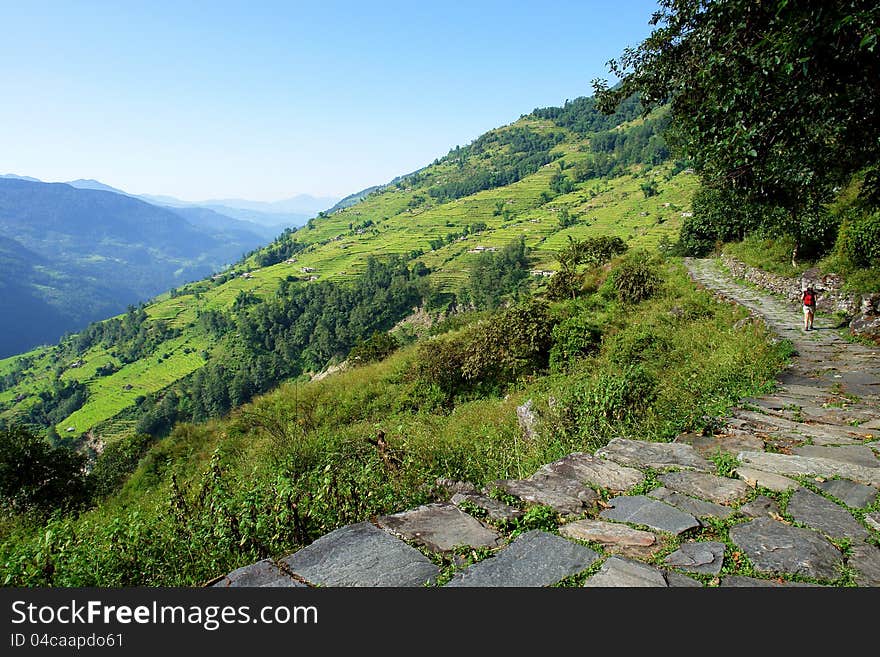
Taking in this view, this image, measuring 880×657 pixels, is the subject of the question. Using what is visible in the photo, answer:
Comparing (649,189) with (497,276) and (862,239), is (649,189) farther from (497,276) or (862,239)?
(862,239)

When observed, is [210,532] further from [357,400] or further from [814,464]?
[357,400]

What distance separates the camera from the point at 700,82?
626cm

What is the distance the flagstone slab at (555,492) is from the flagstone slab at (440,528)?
1.72 ft

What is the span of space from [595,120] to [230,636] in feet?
614

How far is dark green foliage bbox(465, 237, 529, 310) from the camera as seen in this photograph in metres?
61.8

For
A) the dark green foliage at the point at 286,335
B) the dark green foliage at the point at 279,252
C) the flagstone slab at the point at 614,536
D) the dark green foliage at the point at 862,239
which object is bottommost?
the dark green foliage at the point at 286,335

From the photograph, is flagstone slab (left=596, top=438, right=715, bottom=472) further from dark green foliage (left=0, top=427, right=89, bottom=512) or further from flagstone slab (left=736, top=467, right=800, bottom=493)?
dark green foliage (left=0, top=427, right=89, bottom=512)

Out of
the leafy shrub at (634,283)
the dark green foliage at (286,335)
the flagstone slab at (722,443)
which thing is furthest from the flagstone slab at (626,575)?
the dark green foliage at (286,335)

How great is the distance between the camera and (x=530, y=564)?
2262mm

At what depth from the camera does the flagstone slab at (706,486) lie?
307 centimetres

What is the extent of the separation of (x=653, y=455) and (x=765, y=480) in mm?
822

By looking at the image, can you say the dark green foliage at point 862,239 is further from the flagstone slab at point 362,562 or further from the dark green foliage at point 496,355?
the flagstone slab at point 362,562

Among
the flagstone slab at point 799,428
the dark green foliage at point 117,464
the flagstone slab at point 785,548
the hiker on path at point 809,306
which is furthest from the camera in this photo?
the dark green foliage at point 117,464

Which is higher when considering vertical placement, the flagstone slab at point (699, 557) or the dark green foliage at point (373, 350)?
the flagstone slab at point (699, 557)
